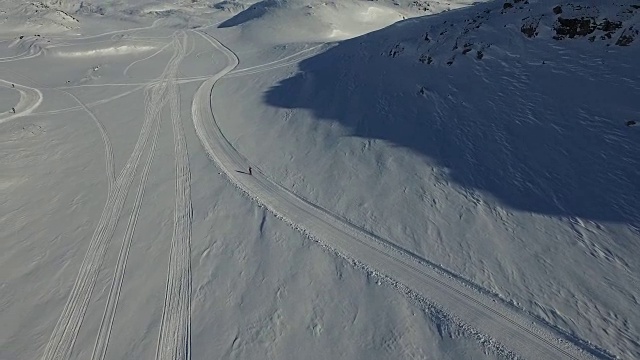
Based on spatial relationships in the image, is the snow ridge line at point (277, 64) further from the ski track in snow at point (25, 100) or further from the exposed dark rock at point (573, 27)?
the exposed dark rock at point (573, 27)

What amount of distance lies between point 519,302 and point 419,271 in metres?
2.63

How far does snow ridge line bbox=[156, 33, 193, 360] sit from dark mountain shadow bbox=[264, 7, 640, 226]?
8309 millimetres

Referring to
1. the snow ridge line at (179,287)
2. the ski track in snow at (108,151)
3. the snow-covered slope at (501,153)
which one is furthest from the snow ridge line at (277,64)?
the snow ridge line at (179,287)

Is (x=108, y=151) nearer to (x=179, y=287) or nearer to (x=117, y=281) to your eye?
(x=117, y=281)

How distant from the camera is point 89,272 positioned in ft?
40.3

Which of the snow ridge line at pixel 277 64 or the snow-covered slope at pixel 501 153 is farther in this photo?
the snow ridge line at pixel 277 64

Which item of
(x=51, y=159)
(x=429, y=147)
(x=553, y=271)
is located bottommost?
(x=51, y=159)

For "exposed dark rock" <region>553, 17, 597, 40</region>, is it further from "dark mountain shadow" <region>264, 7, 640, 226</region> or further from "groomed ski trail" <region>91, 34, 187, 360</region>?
"groomed ski trail" <region>91, 34, 187, 360</region>

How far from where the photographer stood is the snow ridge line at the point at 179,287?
31.3ft

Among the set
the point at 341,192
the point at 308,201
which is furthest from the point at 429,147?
the point at 308,201

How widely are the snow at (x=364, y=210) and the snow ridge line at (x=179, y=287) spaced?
7 centimetres

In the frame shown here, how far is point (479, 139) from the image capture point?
1493 centimetres

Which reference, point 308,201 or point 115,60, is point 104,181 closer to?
point 308,201

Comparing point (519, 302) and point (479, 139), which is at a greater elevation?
point (479, 139)
